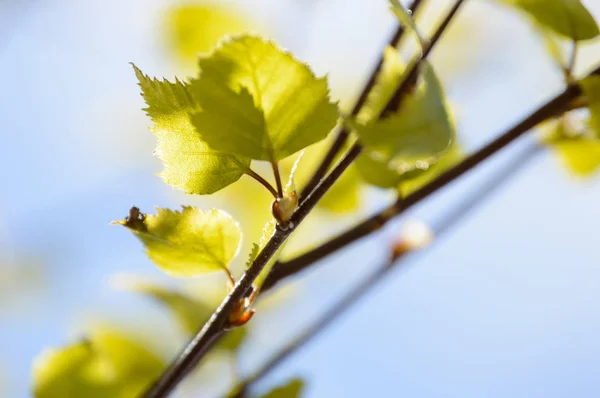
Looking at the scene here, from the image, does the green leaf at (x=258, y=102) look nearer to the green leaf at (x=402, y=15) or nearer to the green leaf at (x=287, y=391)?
the green leaf at (x=402, y=15)

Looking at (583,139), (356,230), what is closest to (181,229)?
(356,230)

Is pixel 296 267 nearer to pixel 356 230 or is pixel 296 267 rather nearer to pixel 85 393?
pixel 356 230

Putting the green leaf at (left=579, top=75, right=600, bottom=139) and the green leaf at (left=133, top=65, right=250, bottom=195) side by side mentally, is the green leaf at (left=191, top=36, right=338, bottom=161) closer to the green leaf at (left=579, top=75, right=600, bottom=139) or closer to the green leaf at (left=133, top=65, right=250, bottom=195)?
the green leaf at (left=133, top=65, right=250, bottom=195)

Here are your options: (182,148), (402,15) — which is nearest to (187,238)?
(182,148)

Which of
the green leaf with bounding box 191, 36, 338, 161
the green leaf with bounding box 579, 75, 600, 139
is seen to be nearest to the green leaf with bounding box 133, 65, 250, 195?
the green leaf with bounding box 191, 36, 338, 161

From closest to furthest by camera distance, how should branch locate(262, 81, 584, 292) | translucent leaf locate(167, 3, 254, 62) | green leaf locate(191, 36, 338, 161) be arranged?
green leaf locate(191, 36, 338, 161), branch locate(262, 81, 584, 292), translucent leaf locate(167, 3, 254, 62)

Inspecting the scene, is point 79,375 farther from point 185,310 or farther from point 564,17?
point 564,17
